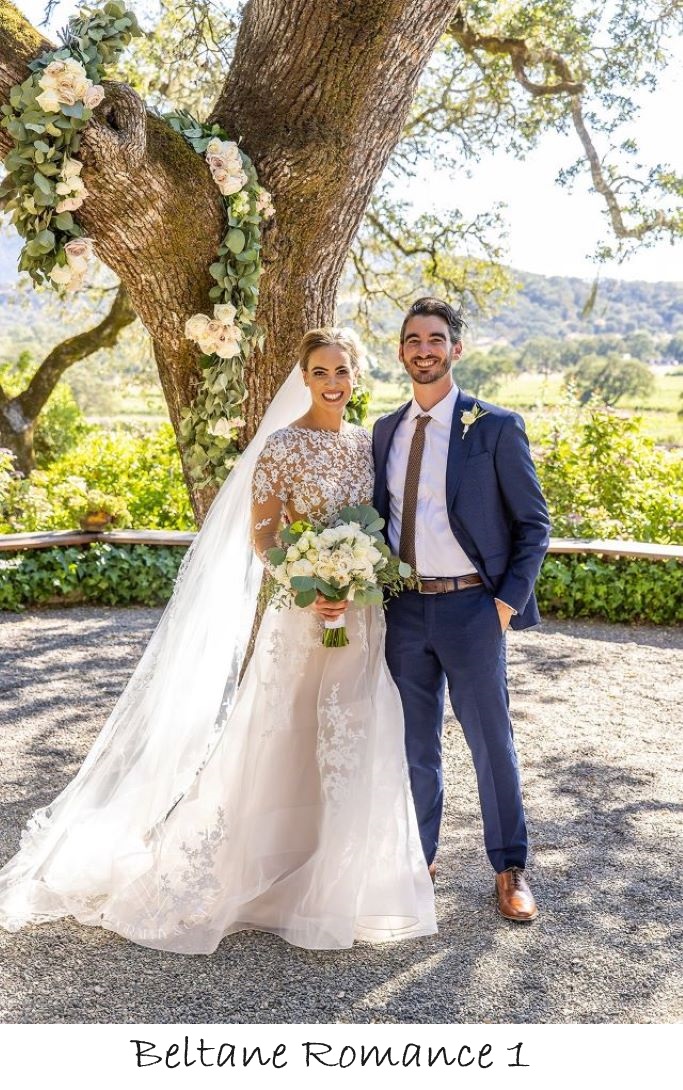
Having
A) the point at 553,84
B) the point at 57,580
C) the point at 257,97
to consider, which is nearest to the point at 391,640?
the point at 257,97

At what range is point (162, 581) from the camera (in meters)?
8.53

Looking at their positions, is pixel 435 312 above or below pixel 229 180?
below

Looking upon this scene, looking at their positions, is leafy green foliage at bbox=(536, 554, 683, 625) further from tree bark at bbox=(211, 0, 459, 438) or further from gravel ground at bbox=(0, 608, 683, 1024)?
tree bark at bbox=(211, 0, 459, 438)

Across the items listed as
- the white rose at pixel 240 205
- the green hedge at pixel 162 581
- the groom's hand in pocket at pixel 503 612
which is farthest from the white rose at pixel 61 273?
the green hedge at pixel 162 581

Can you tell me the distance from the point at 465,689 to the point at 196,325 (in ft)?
5.39

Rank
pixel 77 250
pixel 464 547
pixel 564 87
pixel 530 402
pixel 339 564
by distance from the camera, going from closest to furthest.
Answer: pixel 339 564 < pixel 464 547 < pixel 77 250 < pixel 564 87 < pixel 530 402

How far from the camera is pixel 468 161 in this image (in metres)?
11.6

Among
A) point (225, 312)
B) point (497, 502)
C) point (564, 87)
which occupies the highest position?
point (564, 87)

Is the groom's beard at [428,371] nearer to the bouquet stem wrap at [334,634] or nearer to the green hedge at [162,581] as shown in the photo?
the bouquet stem wrap at [334,634]

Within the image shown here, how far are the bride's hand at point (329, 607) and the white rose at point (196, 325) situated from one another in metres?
1.13

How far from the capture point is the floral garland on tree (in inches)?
129

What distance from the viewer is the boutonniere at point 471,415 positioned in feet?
11.0

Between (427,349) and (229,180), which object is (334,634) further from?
(229,180)

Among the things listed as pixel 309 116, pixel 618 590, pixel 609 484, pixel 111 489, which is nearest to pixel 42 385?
pixel 111 489
